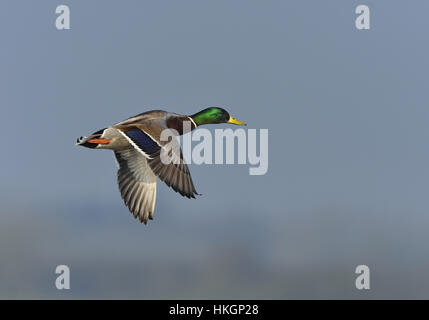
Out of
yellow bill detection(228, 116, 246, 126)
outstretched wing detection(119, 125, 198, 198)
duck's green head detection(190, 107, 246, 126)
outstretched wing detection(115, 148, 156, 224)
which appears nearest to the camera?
outstretched wing detection(119, 125, 198, 198)

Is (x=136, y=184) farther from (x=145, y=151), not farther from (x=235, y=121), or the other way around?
(x=235, y=121)

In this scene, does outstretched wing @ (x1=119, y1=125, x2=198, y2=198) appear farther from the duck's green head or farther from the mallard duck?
the duck's green head

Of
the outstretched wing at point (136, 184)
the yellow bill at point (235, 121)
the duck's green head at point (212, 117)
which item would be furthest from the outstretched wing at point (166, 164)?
the yellow bill at point (235, 121)

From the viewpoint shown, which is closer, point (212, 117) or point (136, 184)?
point (136, 184)

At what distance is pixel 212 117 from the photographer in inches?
512

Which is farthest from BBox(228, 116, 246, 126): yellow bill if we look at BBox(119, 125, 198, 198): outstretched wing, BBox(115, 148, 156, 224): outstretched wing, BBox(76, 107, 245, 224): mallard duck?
BBox(119, 125, 198, 198): outstretched wing

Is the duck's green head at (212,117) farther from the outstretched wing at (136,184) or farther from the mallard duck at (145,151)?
the outstretched wing at (136,184)

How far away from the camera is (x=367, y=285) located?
1200cm

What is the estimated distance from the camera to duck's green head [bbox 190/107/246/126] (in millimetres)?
12953

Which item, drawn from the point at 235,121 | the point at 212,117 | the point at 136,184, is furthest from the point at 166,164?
the point at 235,121

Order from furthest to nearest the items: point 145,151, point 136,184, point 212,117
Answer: point 212,117 → point 136,184 → point 145,151

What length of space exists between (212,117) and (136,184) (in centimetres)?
183

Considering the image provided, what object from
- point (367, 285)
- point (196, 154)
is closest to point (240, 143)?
point (196, 154)
